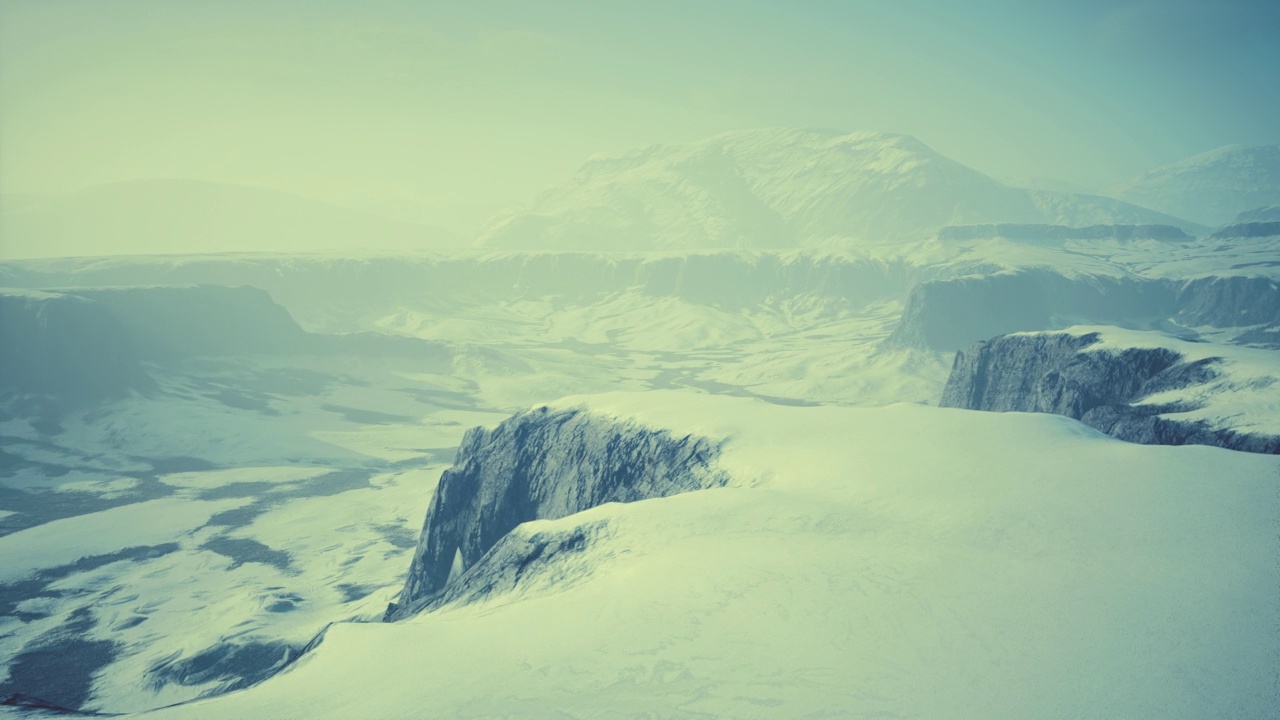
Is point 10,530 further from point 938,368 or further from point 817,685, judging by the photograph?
point 938,368

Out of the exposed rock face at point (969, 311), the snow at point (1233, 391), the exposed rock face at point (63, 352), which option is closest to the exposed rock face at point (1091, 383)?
the snow at point (1233, 391)

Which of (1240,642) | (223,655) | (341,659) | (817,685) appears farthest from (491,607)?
(223,655)

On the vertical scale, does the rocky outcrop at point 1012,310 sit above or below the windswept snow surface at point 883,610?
above

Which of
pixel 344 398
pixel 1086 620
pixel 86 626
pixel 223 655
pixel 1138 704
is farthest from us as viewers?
pixel 344 398

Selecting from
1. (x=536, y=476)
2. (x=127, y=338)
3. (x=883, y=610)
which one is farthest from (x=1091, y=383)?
(x=127, y=338)

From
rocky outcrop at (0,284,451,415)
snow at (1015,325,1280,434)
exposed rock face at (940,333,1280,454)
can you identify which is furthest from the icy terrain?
rocky outcrop at (0,284,451,415)

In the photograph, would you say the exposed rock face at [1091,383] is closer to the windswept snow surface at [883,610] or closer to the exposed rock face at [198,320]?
the windswept snow surface at [883,610]
